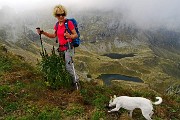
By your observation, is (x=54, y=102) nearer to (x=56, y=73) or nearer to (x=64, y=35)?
(x=56, y=73)

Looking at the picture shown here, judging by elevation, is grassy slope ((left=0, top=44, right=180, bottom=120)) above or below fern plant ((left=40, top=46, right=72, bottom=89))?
below

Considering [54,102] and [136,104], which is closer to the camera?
[136,104]

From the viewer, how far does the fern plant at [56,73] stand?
15.8 metres

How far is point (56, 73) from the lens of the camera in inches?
628

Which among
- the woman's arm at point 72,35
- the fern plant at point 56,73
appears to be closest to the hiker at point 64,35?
the woman's arm at point 72,35

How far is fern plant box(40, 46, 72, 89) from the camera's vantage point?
1583 centimetres

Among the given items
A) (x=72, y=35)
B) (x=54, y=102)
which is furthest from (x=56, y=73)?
(x=72, y=35)

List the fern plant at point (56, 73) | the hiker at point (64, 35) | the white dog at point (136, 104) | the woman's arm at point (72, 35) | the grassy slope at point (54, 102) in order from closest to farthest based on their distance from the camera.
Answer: the white dog at point (136, 104) < the grassy slope at point (54, 102) < the woman's arm at point (72, 35) < the hiker at point (64, 35) < the fern plant at point (56, 73)

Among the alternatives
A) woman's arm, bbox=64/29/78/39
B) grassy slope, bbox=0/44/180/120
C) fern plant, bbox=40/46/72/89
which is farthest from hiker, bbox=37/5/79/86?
grassy slope, bbox=0/44/180/120

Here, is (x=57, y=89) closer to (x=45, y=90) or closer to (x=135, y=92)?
(x=45, y=90)

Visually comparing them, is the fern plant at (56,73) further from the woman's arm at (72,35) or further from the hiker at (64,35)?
the woman's arm at (72,35)

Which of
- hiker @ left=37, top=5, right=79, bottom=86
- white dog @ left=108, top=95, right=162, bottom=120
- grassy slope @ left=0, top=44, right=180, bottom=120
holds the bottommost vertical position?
grassy slope @ left=0, top=44, right=180, bottom=120

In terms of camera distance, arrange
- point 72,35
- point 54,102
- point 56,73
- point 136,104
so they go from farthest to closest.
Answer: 1. point 56,73
2. point 72,35
3. point 54,102
4. point 136,104

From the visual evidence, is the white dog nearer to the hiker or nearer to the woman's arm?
the hiker
